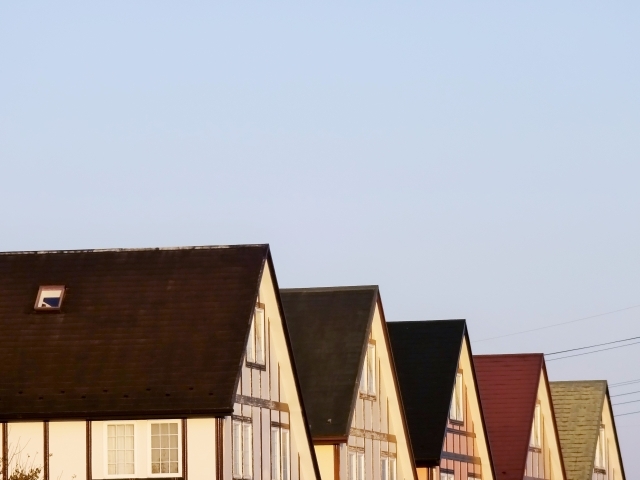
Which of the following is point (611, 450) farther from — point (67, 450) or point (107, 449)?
point (67, 450)

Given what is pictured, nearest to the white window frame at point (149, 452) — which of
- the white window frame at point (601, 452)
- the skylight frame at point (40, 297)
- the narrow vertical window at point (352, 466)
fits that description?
the skylight frame at point (40, 297)

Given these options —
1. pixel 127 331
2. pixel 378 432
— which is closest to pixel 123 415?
pixel 127 331

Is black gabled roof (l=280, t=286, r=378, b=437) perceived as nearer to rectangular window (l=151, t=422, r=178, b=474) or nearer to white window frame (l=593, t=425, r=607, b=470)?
rectangular window (l=151, t=422, r=178, b=474)

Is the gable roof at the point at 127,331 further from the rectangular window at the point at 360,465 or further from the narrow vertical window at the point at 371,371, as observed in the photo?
the rectangular window at the point at 360,465

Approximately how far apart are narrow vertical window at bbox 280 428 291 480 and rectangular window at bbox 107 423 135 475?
4816mm

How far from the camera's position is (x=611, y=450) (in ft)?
211

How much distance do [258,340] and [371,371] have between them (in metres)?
6.95

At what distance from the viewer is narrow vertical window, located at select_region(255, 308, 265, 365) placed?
3803 centimetres

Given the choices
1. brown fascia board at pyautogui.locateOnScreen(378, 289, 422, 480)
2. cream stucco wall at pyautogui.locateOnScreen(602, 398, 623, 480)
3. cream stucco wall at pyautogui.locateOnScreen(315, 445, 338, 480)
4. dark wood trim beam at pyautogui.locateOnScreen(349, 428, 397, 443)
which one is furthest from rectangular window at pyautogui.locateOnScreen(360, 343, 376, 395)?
cream stucco wall at pyautogui.locateOnScreen(602, 398, 623, 480)

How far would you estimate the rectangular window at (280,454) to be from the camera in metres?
38.7

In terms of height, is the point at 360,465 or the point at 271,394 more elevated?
the point at 271,394

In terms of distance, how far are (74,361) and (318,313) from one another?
9.68 m

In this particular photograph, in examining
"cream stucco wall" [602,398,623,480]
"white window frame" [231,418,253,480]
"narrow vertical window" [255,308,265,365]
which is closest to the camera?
"white window frame" [231,418,253,480]

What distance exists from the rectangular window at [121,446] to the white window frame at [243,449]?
7.19ft
